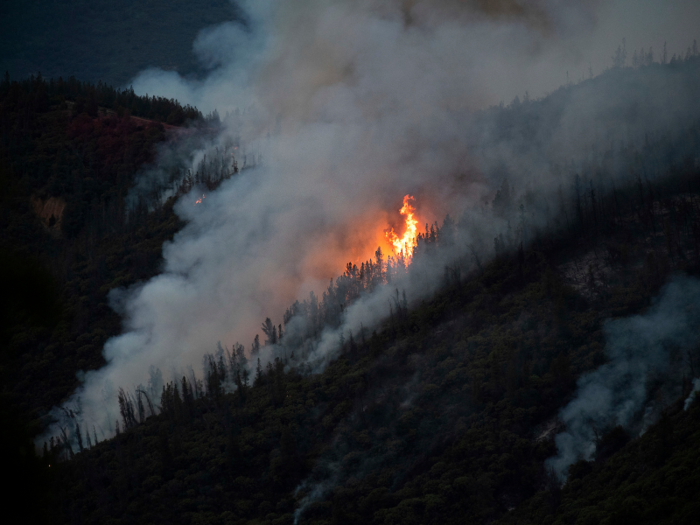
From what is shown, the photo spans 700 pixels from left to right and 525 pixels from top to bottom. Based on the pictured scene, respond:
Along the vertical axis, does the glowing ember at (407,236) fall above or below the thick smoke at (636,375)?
above

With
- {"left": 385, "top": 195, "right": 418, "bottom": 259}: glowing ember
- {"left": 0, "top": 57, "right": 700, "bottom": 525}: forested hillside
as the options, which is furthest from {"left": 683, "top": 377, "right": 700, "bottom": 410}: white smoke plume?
{"left": 385, "top": 195, "right": 418, "bottom": 259}: glowing ember

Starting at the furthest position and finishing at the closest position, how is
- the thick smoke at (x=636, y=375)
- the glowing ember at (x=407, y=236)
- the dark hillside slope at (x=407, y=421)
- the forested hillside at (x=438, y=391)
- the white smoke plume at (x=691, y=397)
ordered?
the glowing ember at (x=407, y=236), the dark hillside slope at (x=407, y=421), the thick smoke at (x=636, y=375), the forested hillside at (x=438, y=391), the white smoke plume at (x=691, y=397)

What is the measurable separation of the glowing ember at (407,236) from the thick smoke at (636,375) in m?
79.4

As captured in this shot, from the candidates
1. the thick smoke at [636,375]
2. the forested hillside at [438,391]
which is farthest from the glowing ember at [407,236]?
the thick smoke at [636,375]

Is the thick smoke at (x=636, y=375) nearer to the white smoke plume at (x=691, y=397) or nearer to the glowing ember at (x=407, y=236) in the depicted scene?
the white smoke plume at (x=691, y=397)

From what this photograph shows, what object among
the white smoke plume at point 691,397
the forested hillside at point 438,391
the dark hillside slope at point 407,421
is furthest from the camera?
the dark hillside slope at point 407,421

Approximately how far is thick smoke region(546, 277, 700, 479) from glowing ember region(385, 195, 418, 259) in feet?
261

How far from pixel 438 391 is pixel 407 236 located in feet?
272

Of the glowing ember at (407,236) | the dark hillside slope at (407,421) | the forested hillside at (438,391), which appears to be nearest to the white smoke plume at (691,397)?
the forested hillside at (438,391)

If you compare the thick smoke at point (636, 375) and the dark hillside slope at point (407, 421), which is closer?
the thick smoke at point (636, 375)

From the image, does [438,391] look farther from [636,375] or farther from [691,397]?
[691,397]

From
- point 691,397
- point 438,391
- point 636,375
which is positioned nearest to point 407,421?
point 438,391

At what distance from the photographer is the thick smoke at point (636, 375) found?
92062 mm

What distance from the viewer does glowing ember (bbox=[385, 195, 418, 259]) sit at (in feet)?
608
